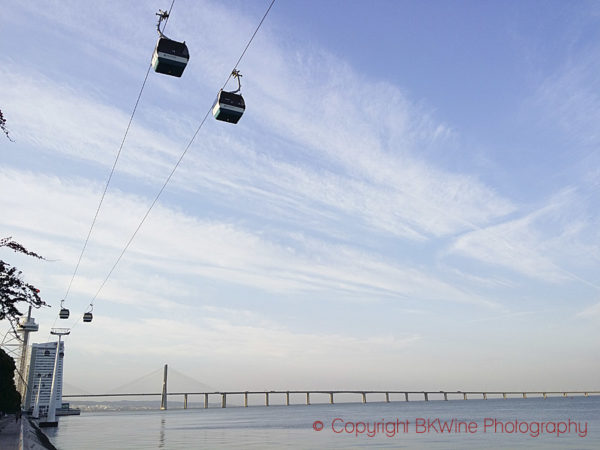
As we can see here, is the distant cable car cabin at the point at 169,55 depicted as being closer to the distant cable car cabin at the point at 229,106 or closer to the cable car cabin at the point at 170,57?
the cable car cabin at the point at 170,57

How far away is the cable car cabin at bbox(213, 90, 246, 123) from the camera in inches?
861

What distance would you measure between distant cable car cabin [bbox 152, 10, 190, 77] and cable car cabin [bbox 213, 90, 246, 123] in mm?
2311

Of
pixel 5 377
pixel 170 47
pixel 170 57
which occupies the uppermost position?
pixel 170 47

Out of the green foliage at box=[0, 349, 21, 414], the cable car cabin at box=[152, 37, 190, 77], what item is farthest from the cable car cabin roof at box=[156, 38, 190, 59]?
the green foliage at box=[0, 349, 21, 414]

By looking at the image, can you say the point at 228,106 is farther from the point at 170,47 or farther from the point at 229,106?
the point at 170,47

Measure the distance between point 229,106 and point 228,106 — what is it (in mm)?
50

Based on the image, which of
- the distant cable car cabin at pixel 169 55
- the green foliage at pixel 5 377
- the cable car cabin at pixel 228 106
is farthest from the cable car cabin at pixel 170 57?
the green foliage at pixel 5 377

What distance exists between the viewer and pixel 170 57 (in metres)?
19.4

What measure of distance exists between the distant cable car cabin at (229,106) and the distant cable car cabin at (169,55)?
7.59ft

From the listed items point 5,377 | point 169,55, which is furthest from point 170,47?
point 5,377

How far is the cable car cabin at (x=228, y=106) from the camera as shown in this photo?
21875 millimetres

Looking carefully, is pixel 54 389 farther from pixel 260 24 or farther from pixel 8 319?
pixel 260 24

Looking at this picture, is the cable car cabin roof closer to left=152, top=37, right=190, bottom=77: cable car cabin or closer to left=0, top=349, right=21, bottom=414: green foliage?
left=152, top=37, right=190, bottom=77: cable car cabin

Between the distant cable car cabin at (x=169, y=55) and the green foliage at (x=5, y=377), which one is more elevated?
the distant cable car cabin at (x=169, y=55)
